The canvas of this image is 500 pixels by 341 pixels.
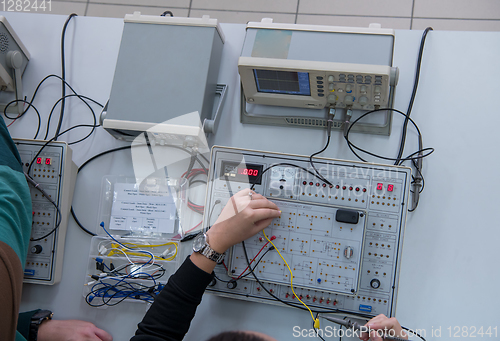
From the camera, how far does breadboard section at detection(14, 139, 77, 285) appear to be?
1430 millimetres

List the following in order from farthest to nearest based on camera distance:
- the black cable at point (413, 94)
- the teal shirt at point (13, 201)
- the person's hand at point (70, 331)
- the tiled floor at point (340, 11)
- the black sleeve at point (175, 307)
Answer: the tiled floor at point (340, 11), the black cable at point (413, 94), the person's hand at point (70, 331), the teal shirt at point (13, 201), the black sleeve at point (175, 307)

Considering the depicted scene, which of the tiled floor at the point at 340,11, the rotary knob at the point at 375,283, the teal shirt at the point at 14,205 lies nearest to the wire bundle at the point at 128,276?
the teal shirt at the point at 14,205

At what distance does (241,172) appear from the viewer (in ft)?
4.42

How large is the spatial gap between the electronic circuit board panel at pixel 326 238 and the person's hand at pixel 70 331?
1.54ft

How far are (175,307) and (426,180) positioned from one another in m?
1.07

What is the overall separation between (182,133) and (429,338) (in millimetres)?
1188

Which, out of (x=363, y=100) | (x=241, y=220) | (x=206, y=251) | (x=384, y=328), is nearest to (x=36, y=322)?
(x=206, y=251)

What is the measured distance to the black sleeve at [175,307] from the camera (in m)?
1.09

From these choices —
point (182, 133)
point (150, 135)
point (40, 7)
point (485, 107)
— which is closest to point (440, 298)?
point (485, 107)

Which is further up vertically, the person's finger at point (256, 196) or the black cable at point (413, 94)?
the black cable at point (413, 94)

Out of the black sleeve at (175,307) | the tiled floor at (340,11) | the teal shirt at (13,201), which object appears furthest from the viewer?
the tiled floor at (340,11)

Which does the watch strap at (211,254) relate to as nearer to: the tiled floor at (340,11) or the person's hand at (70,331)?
the person's hand at (70,331)

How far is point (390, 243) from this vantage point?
127cm

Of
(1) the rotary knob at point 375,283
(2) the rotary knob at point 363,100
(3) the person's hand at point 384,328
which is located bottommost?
(3) the person's hand at point 384,328
